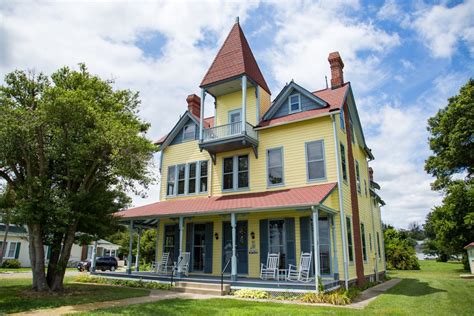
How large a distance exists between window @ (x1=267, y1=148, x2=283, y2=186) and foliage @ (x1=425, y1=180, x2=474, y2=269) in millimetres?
16177

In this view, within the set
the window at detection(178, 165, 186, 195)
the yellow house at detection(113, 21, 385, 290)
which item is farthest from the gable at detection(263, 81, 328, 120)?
the window at detection(178, 165, 186, 195)

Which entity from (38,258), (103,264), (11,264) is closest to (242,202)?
(38,258)

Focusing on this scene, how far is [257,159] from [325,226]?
465 cm

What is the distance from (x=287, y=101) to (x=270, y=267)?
7970mm

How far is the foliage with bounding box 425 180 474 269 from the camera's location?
81.6 ft

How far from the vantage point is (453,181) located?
2534 cm

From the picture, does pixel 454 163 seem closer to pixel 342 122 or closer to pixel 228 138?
pixel 342 122

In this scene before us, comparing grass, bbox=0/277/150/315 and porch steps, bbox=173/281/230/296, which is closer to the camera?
grass, bbox=0/277/150/315

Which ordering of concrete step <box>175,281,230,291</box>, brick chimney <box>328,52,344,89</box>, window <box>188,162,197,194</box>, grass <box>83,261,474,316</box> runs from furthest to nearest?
window <box>188,162,197,194</box> < brick chimney <box>328,52,344,89</box> < concrete step <box>175,281,230,291</box> < grass <box>83,261,474,316</box>

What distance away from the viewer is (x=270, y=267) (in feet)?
45.4

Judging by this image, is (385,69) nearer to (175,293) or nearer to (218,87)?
(218,87)

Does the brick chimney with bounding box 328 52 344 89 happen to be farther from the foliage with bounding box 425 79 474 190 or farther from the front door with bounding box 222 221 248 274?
the foliage with bounding box 425 79 474 190

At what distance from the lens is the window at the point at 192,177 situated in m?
18.4

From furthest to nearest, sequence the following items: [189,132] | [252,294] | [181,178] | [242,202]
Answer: [189,132] < [181,178] < [242,202] < [252,294]
